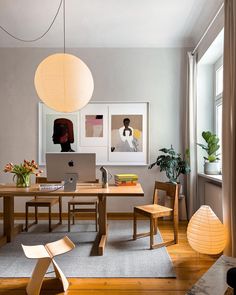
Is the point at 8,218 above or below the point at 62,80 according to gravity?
below

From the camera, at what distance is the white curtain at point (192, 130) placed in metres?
4.63

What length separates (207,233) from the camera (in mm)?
2863

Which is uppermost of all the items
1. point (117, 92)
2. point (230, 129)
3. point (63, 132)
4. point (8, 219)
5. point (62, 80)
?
point (117, 92)

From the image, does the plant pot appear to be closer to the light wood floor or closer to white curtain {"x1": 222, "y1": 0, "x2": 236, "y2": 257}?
white curtain {"x1": 222, "y1": 0, "x2": 236, "y2": 257}

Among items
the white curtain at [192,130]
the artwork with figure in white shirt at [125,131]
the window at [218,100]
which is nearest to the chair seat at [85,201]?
the artwork with figure in white shirt at [125,131]

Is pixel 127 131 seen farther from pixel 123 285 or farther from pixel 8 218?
pixel 123 285

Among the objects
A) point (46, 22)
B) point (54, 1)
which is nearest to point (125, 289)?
Result: point (54, 1)

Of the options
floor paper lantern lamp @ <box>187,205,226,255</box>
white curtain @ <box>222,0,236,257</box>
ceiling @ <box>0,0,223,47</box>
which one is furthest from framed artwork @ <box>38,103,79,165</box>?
white curtain @ <box>222,0,236,257</box>

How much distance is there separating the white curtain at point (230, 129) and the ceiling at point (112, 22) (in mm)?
889

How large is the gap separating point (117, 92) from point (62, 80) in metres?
2.28

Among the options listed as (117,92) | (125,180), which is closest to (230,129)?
(125,180)

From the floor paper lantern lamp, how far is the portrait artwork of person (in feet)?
9.17

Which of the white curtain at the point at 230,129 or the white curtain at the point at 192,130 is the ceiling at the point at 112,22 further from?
the white curtain at the point at 230,129

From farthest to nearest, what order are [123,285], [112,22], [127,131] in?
[127,131]
[112,22]
[123,285]
